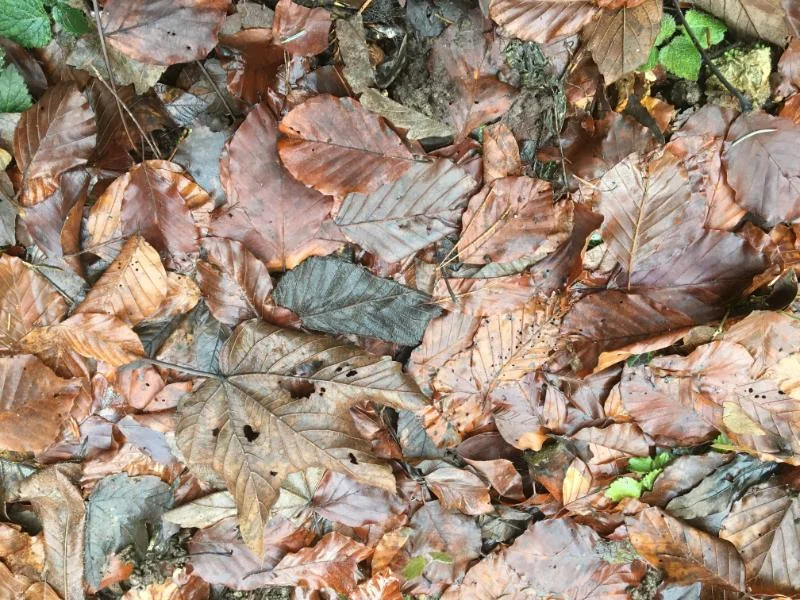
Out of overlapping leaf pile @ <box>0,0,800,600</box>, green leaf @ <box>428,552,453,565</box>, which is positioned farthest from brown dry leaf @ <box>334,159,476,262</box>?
green leaf @ <box>428,552,453,565</box>

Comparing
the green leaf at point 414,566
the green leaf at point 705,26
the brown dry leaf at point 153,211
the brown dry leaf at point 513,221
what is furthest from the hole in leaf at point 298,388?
the green leaf at point 705,26

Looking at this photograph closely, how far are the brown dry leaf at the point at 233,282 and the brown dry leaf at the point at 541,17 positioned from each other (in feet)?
2.89

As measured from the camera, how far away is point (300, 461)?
141cm

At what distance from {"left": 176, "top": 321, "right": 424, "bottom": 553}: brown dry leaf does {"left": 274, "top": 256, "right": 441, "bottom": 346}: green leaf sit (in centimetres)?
6

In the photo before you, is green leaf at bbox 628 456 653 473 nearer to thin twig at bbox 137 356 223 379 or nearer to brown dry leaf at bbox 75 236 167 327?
thin twig at bbox 137 356 223 379

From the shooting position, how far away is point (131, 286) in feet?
4.62

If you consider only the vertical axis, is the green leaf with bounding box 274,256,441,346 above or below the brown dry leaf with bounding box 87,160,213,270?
below

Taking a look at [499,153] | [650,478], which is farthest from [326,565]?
[499,153]

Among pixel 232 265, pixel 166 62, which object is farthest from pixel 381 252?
pixel 166 62

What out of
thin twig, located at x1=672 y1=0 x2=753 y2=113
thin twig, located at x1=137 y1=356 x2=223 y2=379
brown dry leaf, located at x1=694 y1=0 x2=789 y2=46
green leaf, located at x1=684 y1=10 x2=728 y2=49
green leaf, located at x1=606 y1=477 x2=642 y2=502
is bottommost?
green leaf, located at x1=606 y1=477 x2=642 y2=502

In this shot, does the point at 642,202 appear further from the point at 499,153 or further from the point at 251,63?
the point at 251,63

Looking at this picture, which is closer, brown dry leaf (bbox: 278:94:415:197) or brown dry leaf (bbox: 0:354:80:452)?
brown dry leaf (bbox: 278:94:415:197)

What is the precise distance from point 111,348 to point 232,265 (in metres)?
0.39

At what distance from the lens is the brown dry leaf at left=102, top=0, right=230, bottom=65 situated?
51.8 inches
